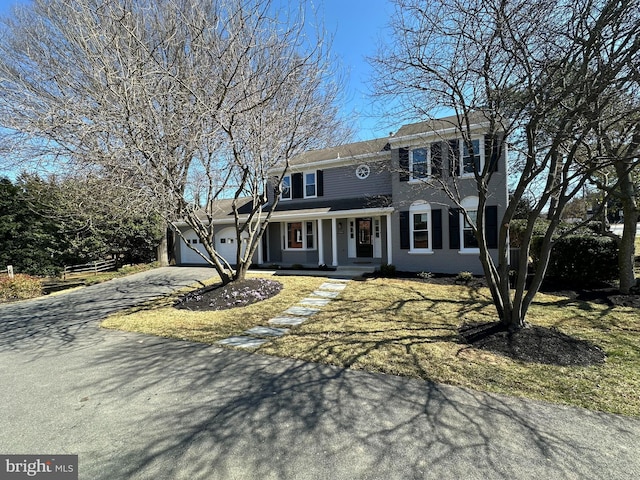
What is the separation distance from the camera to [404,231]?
1266 cm

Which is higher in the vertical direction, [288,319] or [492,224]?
[492,224]

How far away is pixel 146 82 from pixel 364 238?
10901mm

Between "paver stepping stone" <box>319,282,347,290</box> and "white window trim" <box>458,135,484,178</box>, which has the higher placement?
"white window trim" <box>458,135,484,178</box>

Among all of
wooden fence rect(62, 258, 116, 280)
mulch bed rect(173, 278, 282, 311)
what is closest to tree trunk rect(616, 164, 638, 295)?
mulch bed rect(173, 278, 282, 311)

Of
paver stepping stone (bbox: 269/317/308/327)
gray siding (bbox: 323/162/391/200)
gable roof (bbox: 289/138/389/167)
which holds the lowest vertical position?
paver stepping stone (bbox: 269/317/308/327)

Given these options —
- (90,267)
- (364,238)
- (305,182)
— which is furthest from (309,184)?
(90,267)

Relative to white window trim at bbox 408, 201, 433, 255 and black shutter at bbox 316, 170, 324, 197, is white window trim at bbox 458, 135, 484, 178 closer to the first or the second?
white window trim at bbox 408, 201, 433, 255

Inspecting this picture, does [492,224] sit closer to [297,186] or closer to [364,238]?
[364,238]

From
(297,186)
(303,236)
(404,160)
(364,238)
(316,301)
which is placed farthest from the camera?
(297,186)

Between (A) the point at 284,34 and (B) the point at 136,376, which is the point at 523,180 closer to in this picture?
(A) the point at 284,34

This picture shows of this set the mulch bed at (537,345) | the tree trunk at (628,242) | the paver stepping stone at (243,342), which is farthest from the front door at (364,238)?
the paver stepping stone at (243,342)

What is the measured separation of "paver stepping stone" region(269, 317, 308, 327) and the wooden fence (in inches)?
584

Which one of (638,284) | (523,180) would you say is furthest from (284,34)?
(638,284)

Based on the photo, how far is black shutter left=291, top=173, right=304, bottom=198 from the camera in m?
16.3
